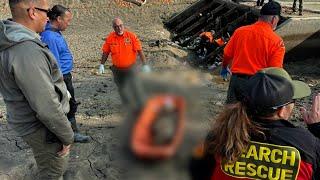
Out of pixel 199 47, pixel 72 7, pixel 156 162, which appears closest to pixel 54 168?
pixel 156 162

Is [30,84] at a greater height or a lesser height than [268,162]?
greater

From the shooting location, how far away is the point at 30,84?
90.3 inches

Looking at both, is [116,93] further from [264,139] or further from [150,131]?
[150,131]

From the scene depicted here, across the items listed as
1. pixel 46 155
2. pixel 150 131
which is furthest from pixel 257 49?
pixel 150 131

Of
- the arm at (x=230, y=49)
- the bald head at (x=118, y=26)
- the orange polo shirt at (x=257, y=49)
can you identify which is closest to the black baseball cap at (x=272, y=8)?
the orange polo shirt at (x=257, y=49)

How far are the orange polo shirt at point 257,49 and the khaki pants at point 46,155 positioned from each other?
2.36 metres

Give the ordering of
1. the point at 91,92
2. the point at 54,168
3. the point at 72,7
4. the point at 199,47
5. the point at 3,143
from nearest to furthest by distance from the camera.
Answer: the point at 54,168 < the point at 3,143 < the point at 91,92 < the point at 199,47 < the point at 72,7

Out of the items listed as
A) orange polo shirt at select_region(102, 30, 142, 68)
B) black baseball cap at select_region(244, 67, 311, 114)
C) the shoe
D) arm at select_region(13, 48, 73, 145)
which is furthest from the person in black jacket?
orange polo shirt at select_region(102, 30, 142, 68)

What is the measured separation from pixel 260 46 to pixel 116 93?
320cm

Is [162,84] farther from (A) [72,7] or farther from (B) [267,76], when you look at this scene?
(A) [72,7]

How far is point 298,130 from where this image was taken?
5.75 ft

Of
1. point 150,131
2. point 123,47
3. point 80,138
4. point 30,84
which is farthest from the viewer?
point 123,47

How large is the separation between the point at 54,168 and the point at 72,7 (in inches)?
476

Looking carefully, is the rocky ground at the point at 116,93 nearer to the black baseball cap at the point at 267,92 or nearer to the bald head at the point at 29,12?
the black baseball cap at the point at 267,92
